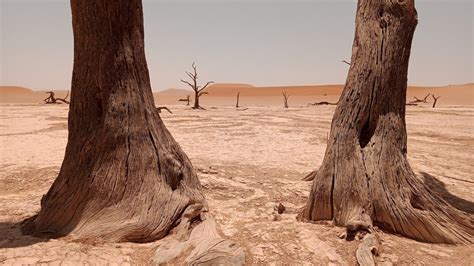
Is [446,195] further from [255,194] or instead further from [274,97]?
[274,97]

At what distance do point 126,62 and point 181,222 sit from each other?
1981mm

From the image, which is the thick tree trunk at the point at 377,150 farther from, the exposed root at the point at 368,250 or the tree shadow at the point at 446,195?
the tree shadow at the point at 446,195

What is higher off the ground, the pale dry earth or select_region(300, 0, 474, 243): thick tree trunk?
select_region(300, 0, 474, 243): thick tree trunk

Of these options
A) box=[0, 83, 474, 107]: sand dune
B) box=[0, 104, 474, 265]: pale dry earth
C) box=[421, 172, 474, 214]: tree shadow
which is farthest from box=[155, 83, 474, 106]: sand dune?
box=[421, 172, 474, 214]: tree shadow

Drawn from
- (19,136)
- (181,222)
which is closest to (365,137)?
(181,222)

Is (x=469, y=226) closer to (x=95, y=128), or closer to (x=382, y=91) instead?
(x=382, y=91)

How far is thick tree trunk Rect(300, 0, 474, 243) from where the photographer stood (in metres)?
3.66

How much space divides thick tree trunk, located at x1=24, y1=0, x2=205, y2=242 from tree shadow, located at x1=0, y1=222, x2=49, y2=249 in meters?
0.13

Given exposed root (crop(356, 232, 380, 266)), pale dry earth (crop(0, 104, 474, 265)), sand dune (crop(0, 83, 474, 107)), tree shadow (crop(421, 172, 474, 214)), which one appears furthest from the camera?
sand dune (crop(0, 83, 474, 107))

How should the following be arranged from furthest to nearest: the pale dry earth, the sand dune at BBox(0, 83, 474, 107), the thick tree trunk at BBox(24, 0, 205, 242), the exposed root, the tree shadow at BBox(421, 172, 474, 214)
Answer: the sand dune at BBox(0, 83, 474, 107) → the tree shadow at BBox(421, 172, 474, 214) → the thick tree trunk at BBox(24, 0, 205, 242) → the pale dry earth → the exposed root

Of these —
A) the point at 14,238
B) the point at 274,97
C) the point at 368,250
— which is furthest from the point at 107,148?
the point at 274,97

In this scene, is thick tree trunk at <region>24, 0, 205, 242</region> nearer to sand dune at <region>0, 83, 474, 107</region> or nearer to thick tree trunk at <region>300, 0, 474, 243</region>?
thick tree trunk at <region>300, 0, 474, 243</region>

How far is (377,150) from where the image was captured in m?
3.89

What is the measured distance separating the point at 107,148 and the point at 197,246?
4.93 feet
